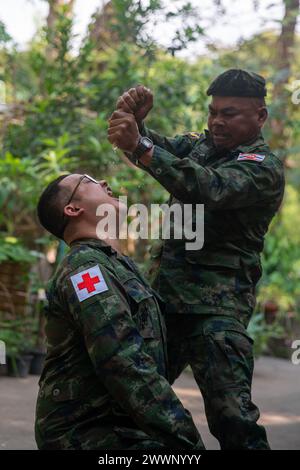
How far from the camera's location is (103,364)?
7.14 ft

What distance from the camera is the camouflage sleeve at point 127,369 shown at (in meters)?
2.15

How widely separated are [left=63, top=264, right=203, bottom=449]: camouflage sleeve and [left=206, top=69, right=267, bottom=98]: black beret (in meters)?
1.18

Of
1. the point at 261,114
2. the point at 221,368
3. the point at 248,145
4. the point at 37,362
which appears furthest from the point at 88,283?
the point at 37,362

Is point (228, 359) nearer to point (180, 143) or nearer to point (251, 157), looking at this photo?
point (251, 157)

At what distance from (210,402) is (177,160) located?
90 centimetres

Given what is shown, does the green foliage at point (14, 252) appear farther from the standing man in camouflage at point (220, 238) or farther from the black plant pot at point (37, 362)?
the standing man in camouflage at point (220, 238)

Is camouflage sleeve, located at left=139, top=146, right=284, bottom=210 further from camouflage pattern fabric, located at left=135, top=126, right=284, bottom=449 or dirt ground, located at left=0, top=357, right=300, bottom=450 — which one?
dirt ground, located at left=0, top=357, right=300, bottom=450

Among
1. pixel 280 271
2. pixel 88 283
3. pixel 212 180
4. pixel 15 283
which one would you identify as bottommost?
pixel 280 271

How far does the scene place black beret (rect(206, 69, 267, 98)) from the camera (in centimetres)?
307

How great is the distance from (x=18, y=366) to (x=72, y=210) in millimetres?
4100

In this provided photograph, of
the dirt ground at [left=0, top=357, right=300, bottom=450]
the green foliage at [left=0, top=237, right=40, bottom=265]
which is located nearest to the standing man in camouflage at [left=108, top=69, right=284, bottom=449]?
the dirt ground at [left=0, top=357, right=300, bottom=450]

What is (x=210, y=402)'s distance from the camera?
2820 mm
